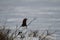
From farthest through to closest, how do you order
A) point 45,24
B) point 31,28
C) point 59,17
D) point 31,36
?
point 59,17
point 45,24
point 31,28
point 31,36

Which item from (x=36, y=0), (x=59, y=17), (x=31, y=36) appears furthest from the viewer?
(x=36, y=0)

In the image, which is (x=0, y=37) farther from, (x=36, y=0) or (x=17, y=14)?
(x=36, y=0)

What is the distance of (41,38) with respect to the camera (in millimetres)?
2406

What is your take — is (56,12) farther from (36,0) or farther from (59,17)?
(36,0)

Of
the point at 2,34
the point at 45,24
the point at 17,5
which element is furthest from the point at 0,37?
the point at 17,5

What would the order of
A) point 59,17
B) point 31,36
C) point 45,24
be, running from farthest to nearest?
point 59,17, point 45,24, point 31,36

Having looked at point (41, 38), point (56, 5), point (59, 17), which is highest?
point (56, 5)

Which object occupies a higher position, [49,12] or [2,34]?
[49,12]

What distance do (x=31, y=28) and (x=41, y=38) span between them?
1.01ft

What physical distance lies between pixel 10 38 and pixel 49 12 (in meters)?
1.31

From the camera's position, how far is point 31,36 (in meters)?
2.38

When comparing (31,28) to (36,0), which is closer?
(31,28)

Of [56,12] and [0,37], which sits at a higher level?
[56,12]

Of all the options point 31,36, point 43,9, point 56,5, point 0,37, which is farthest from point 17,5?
point 0,37
